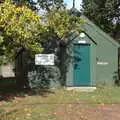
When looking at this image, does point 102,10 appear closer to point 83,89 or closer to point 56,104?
point 83,89

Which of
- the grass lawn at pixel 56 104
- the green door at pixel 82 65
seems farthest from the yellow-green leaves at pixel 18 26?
the green door at pixel 82 65

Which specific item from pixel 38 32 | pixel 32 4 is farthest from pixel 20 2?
pixel 38 32

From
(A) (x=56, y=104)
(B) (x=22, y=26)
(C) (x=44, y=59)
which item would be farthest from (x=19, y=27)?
(C) (x=44, y=59)

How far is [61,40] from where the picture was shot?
77.4 feet

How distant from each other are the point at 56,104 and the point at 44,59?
690 cm

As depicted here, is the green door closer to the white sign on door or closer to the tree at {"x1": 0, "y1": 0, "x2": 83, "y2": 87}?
the white sign on door

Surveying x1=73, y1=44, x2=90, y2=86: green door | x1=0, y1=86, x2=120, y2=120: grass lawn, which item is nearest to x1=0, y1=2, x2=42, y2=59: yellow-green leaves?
x1=0, y1=86, x2=120, y2=120: grass lawn

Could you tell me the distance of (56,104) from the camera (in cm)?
1650

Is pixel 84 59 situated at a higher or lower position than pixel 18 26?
lower

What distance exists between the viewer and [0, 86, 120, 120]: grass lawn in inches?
538

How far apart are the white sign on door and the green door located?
4.88ft

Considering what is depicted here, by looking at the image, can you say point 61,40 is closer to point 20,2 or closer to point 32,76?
point 32,76

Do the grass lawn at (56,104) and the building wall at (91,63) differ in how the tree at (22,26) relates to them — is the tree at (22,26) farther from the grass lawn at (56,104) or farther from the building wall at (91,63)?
the building wall at (91,63)

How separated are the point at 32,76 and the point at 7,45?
244 inches
